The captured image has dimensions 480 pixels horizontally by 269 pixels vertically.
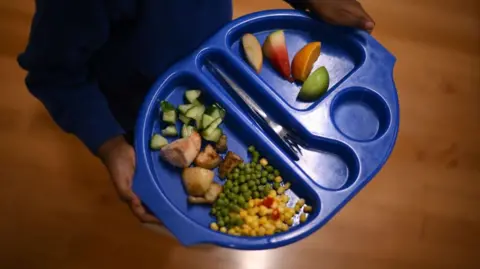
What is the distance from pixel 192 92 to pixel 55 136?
0.67 meters

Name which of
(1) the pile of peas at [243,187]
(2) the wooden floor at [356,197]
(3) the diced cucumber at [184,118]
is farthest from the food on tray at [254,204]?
(2) the wooden floor at [356,197]

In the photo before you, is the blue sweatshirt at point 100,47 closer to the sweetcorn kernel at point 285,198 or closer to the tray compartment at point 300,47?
the tray compartment at point 300,47

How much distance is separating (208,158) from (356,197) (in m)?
0.70

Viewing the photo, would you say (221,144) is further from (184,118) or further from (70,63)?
(70,63)

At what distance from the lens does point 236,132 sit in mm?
761

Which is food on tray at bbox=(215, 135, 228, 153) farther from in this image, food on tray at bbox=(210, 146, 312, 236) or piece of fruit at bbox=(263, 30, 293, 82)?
piece of fruit at bbox=(263, 30, 293, 82)

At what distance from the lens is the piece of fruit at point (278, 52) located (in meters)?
0.75

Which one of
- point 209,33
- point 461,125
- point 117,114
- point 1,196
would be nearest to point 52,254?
point 1,196

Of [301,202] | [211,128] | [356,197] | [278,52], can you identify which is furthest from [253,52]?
[356,197]

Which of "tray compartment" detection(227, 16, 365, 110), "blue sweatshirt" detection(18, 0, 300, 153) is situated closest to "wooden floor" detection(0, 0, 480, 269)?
"blue sweatshirt" detection(18, 0, 300, 153)

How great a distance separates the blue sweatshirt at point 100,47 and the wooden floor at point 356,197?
0.47m

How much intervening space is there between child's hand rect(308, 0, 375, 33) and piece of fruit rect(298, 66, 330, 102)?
80 millimetres

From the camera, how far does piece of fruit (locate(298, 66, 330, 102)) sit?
2.43ft

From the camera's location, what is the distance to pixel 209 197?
69 centimetres
